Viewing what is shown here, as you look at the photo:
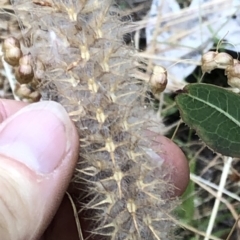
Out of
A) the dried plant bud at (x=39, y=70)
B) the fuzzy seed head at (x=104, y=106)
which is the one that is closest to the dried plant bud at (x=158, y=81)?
the fuzzy seed head at (x=104, y=106)

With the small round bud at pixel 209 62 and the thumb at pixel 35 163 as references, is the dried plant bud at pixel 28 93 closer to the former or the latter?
the thumb at pixel 35 163

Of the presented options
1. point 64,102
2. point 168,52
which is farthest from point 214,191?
point 64,102

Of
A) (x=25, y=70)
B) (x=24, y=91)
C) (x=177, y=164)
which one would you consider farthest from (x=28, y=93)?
(x=177, y=164)

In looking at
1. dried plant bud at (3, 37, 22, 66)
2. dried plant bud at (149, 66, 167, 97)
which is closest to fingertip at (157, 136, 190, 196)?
dried plant bud at (149, 66, 167, 97)

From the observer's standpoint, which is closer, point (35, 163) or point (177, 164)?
point (35, 163)

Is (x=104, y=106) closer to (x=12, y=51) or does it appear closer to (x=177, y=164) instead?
(x=12, y=51)
